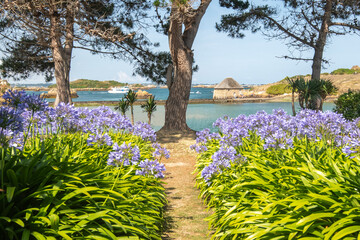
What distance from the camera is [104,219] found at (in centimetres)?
282

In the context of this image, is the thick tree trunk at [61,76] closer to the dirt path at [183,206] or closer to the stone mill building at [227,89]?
the dirt path at [183,206]

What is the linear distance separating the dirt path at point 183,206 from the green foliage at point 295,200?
0.32m

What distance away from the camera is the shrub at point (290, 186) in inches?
107

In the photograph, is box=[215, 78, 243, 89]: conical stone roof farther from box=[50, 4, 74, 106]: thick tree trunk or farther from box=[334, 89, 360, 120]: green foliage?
box=[50, 4, 74, 106]: thick tree trunk

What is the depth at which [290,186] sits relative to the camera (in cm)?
335

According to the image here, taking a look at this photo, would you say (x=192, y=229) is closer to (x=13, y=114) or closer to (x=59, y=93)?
(x=13, y=114)

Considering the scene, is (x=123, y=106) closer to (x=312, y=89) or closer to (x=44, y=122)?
(x=312, y=89)

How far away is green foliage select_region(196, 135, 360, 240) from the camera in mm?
2656

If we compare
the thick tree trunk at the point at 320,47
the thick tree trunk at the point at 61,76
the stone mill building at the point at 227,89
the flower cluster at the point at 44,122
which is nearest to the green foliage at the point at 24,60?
the thick tree trunk at the point at 61,76

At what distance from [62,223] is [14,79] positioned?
41.3ft

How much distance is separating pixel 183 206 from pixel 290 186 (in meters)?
2.20

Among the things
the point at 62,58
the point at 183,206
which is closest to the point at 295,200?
the point at 183,206

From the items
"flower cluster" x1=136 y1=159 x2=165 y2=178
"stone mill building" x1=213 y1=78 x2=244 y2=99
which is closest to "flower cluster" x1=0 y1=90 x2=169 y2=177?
"flower cluster" x1=136 y1=159 x2=165 y2=178

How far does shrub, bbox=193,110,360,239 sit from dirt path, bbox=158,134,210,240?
270mm
